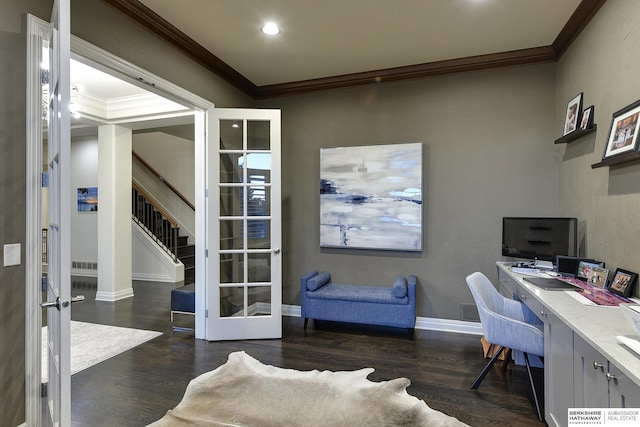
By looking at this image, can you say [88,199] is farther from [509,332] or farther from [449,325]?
[509,332]

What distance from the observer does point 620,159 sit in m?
2.10

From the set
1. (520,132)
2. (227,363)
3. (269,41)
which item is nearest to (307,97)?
(269,41)

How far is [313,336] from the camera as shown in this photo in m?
3.58

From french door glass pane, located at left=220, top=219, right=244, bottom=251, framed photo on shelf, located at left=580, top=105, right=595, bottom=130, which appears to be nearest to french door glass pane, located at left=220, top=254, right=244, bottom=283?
french door glass pane, located at left=220, top=219, right=244, bottom=251

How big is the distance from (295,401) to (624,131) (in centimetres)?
278

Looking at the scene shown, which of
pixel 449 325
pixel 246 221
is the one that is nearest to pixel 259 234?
pixel 246 221

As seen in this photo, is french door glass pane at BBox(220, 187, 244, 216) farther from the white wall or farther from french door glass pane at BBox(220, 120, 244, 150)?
the white wall

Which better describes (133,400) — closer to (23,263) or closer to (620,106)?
(23,263)

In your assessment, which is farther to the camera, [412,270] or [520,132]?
[412,270]

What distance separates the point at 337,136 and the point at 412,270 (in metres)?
1.88

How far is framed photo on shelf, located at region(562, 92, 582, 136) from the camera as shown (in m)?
2.78

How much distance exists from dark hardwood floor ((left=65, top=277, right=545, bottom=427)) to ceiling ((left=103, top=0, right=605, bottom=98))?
2.89 metres

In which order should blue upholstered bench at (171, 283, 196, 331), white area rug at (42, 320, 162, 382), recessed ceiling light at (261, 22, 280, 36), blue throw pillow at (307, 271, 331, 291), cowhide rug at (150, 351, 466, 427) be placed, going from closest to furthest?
cowhide rug at (150, 351, 466, 427) < recessed ceiling light at (261, 22, 280, 36) < white area rug at (42, 320, 162, 382) < blue throw pillow at (307, 271, 331, 291) < blue upholstered bench at (171, 283, 196, 331)

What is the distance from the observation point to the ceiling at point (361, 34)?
8.64 ft
